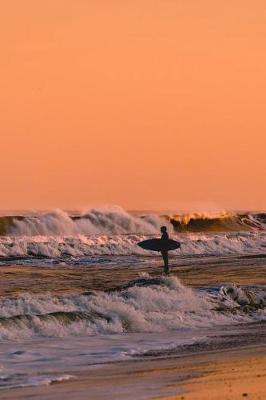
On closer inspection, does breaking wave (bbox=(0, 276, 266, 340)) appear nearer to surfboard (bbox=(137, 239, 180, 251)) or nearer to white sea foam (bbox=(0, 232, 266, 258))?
surfboard (bbox=(137, 239, 180, 251))

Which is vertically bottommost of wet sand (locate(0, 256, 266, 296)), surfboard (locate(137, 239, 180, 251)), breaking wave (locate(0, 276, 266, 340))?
breaking wave (locate(0, 276, 266, 340))

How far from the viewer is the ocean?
16875 mm

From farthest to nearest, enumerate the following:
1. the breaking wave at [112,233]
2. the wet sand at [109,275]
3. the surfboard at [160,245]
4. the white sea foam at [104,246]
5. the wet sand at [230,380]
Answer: the breaking wave at [112,233], the white sea foam at [104,246], the surfboard at [160,245], the wet sand at [109,275], the wet sand at [230,380]

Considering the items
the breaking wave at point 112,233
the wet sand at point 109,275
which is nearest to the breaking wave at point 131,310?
the wet sand at point 109,275

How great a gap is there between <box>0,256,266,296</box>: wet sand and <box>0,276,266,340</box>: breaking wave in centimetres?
277

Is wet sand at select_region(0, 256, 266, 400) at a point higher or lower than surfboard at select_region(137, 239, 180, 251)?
lower

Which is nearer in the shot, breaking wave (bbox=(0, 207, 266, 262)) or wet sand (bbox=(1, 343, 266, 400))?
wet sand (bbox=(1, 343, 266, 400))

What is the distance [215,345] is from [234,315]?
5895mm

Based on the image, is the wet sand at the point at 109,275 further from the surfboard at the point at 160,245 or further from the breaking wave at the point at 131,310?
the breaking wave at the point at 131,310

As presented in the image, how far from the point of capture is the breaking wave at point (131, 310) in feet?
65.7

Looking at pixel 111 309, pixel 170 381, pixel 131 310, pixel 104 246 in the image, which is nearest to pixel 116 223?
pixel 104 246

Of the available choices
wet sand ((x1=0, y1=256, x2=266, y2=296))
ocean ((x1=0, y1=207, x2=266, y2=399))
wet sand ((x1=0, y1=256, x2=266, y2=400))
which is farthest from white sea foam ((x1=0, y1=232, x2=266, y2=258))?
wet sand ((x1=0, y1=256, x2=266, y2=400))

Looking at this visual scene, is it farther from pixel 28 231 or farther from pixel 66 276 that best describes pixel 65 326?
pixel 28 231

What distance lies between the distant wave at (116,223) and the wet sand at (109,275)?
22.2 meters
